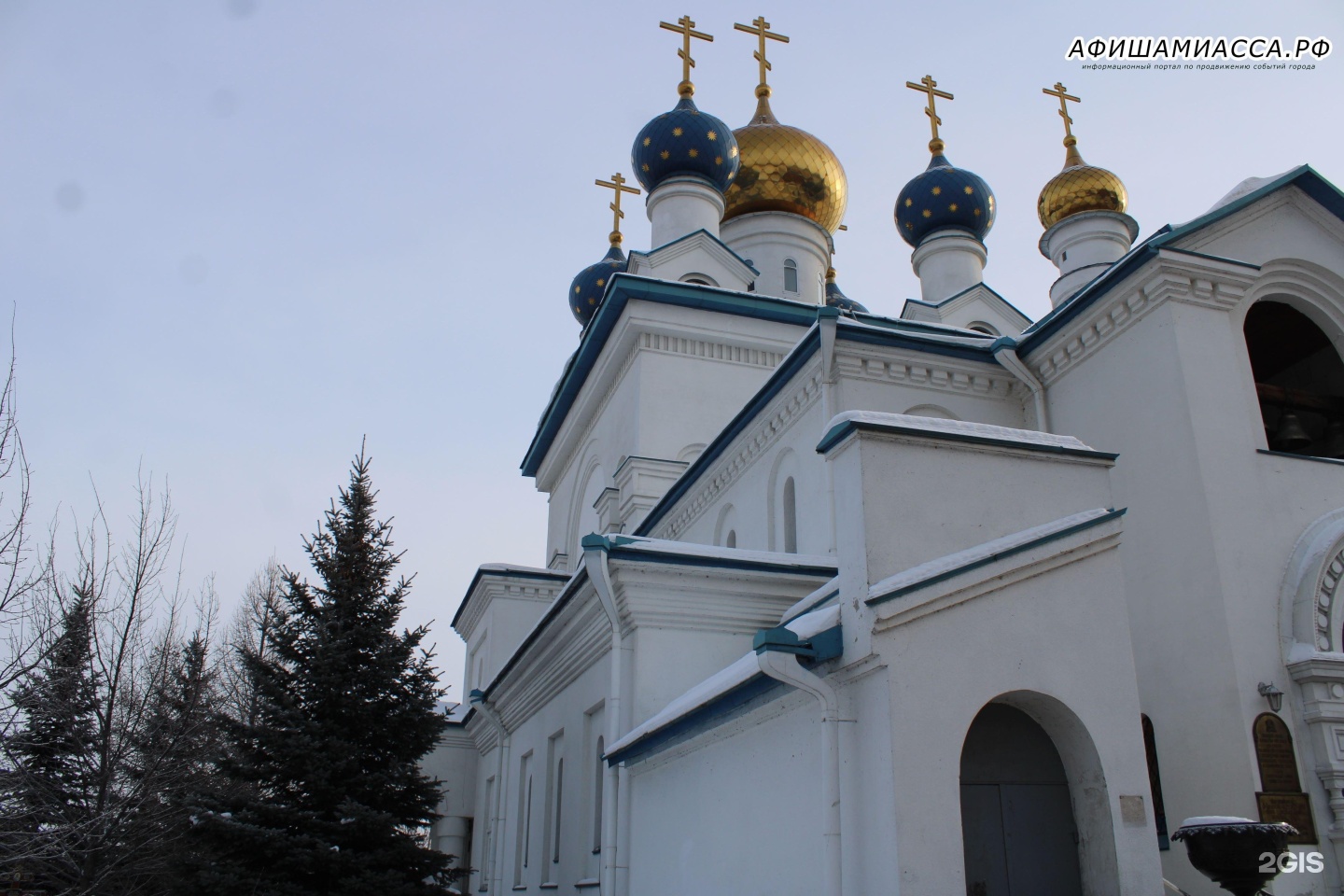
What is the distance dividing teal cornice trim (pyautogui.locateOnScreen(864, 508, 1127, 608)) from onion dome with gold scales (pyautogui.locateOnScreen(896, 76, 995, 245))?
16990 millimetres

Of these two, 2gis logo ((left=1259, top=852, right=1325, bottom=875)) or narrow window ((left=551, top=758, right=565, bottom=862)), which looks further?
narrow window ((left=551, top=758, right=565, bottom=862))

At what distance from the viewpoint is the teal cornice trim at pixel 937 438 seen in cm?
559

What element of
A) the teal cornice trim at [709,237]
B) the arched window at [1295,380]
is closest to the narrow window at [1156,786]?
the arched window at [1295,380]

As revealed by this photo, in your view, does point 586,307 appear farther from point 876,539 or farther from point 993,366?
point 876,539

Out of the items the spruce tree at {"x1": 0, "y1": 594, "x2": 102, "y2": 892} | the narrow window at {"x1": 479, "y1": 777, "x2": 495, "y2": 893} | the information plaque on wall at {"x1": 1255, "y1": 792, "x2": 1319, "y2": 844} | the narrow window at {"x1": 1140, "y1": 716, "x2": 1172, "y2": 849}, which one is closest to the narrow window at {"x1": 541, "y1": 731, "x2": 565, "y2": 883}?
the narrow window at {"x1": 479, "y1": 777, "x2": 495, "y2": 893}

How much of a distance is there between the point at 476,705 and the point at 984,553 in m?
9.59

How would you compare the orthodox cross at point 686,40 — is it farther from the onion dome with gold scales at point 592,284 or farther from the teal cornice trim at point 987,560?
the teal cornice trim at point 987,560

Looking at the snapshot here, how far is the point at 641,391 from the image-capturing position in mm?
15844

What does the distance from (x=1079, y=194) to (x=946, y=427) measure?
47.0ft

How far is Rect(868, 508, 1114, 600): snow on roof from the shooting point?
5102mm

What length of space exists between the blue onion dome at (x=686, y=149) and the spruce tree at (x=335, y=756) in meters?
10.9

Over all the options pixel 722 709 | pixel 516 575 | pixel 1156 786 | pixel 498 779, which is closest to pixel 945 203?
pixel 516 575

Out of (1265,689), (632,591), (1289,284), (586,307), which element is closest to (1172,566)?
(1265,689)

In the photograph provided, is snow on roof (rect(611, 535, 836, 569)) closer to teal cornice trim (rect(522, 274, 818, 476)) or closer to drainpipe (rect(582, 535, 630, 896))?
drainpipe (rect(582, 535, 630, 896))
